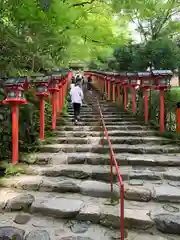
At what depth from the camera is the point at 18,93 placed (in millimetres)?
5855

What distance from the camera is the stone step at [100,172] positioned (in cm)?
545

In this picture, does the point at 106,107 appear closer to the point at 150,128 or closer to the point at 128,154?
the point at 150,128

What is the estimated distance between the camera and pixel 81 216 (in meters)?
4.17

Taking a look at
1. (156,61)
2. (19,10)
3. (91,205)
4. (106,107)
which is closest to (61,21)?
(19,10)

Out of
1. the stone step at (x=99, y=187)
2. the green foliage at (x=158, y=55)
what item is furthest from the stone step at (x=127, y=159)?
the green foliage at (x=158, y=55)

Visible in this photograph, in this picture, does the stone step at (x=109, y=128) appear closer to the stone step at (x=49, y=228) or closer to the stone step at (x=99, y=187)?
the stone step at (x=99, y=187)

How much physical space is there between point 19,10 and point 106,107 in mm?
7368

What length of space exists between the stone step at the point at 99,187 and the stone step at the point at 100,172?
145 mm

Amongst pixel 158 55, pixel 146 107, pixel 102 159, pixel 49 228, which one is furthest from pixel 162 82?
pixel 49 228

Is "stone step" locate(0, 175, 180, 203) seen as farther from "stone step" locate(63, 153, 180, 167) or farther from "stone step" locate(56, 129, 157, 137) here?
"stone step" locate(56, 129, 157, 137)

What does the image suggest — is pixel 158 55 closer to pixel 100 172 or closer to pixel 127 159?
pixel 127 159

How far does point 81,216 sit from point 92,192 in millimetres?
766

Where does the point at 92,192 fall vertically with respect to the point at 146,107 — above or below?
below

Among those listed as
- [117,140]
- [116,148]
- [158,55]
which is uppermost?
[158,55]
